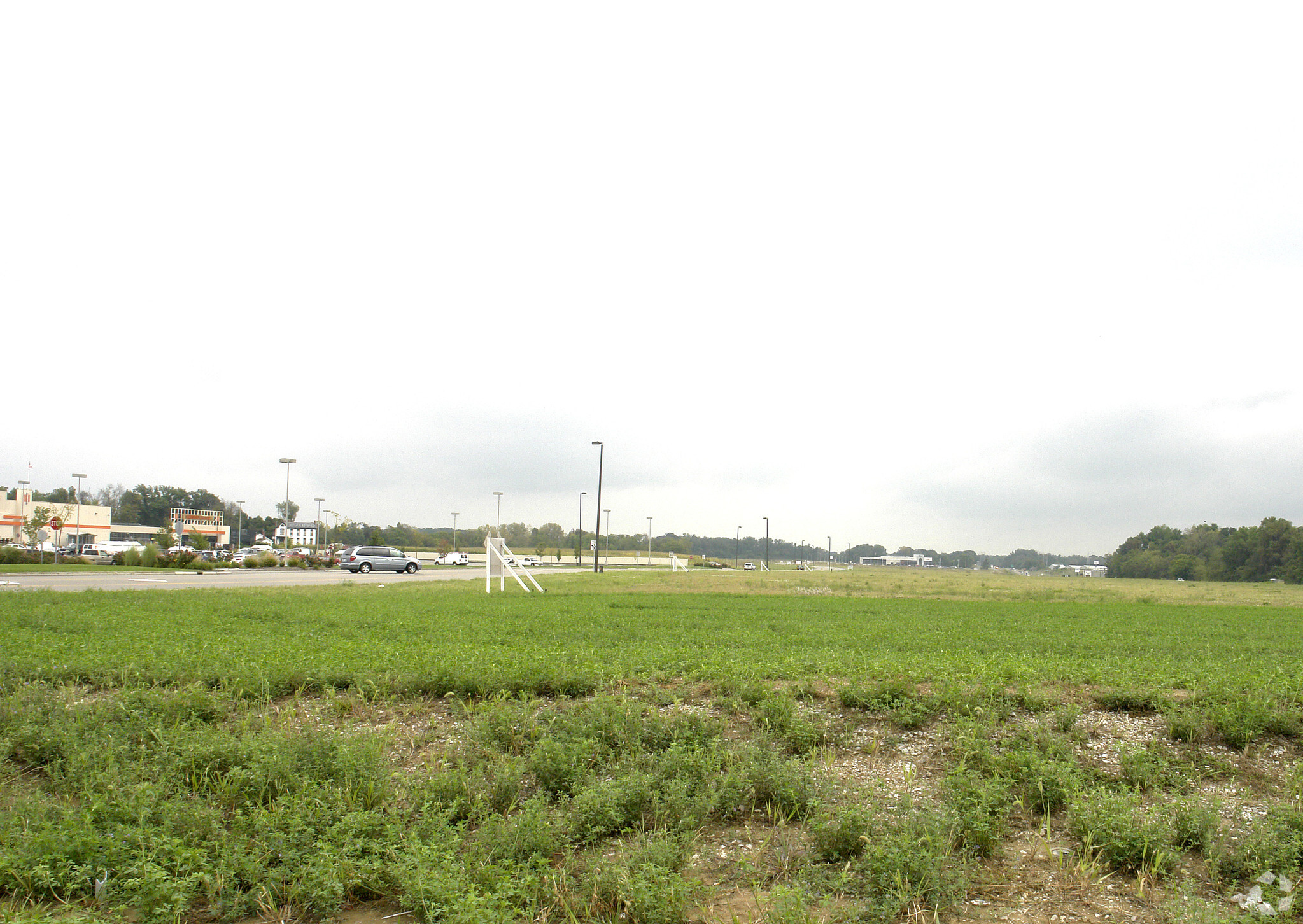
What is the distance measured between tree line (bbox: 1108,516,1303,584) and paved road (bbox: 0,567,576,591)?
366 ft

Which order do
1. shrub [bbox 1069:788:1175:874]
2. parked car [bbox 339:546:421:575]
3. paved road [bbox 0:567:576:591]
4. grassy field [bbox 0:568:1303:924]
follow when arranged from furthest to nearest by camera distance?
1. parked car [bbox 339:546:421:575]
2. paved road [bbox 0:567:576:591]
3. shrub [bbox 1069:788:1175:874]
4. grassy field [bbox 0:568:1303:924]

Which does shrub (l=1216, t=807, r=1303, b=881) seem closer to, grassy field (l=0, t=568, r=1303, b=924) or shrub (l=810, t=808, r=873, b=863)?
grassy field (l=0, t=568, r=1303, b=924)

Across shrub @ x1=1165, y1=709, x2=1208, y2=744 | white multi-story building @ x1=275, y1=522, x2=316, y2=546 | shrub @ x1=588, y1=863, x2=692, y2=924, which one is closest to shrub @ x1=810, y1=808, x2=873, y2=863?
shrub @ x1=588, y1=863, x2=692, y2=924

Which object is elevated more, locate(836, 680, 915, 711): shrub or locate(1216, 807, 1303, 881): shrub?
locate(836, 680, 915, 711): shrub

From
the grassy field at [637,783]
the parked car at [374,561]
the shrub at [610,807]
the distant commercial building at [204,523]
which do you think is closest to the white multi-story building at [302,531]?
the distant commercial building at [204,523]

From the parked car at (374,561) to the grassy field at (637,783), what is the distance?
3962cm

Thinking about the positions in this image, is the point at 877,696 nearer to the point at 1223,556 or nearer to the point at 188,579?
the point at 188,579

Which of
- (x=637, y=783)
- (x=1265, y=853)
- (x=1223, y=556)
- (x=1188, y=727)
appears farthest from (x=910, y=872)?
(x=1223, y=556)

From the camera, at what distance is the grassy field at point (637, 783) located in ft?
14.8

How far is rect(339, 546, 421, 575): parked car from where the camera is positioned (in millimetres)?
48125

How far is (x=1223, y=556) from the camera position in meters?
112

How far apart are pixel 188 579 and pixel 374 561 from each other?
50.8 feet

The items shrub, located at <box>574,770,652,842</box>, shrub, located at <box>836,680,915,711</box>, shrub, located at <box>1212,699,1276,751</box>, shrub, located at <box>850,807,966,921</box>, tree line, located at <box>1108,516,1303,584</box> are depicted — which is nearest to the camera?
shrub, located at <box>850,807,966,921</box>

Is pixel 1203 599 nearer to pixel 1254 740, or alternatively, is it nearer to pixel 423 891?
pixel 1254 740
